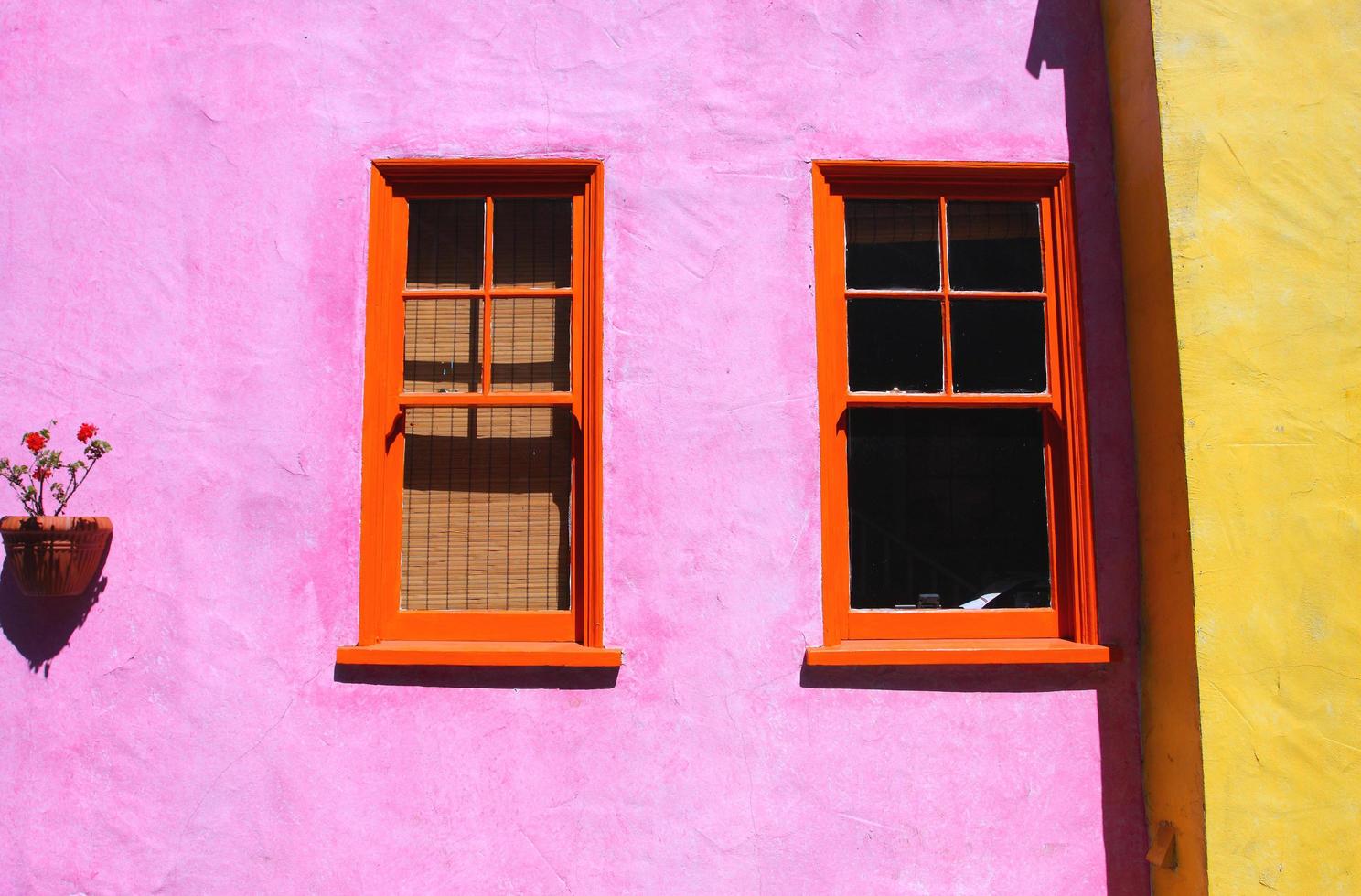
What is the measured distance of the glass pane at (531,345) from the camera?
3.66 m

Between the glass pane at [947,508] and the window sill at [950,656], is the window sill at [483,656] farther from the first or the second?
the glass pane at [947,508]

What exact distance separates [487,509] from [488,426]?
339mm

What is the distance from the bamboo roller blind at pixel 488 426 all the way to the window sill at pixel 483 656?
25 cm

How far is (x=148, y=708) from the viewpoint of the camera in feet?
11.2

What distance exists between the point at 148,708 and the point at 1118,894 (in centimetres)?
369

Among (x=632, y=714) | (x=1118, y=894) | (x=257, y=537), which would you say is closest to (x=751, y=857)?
(x=632, y=714)

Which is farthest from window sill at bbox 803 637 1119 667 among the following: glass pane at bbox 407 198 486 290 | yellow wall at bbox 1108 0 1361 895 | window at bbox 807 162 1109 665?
glass pane at bbox 407 198 486 290

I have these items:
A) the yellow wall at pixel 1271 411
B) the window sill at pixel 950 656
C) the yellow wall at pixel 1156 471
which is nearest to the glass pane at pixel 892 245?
the yellow wall at pixel 1156 471

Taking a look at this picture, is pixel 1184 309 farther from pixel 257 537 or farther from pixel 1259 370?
pixel 257 537

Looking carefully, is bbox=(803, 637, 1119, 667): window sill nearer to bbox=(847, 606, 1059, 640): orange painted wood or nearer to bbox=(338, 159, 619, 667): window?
bbox=(847, 606, 1059, 640): orange painted wood

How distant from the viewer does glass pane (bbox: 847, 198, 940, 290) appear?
369 cm

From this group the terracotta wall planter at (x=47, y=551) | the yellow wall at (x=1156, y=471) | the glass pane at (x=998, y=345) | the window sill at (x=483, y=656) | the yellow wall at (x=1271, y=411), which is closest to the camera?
the yellow wall at (x=1271, y=411)

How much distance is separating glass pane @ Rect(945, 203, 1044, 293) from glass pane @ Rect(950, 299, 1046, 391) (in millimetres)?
86

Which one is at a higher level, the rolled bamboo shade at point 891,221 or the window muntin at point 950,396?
the rolled bamboo shade at point 891,221
